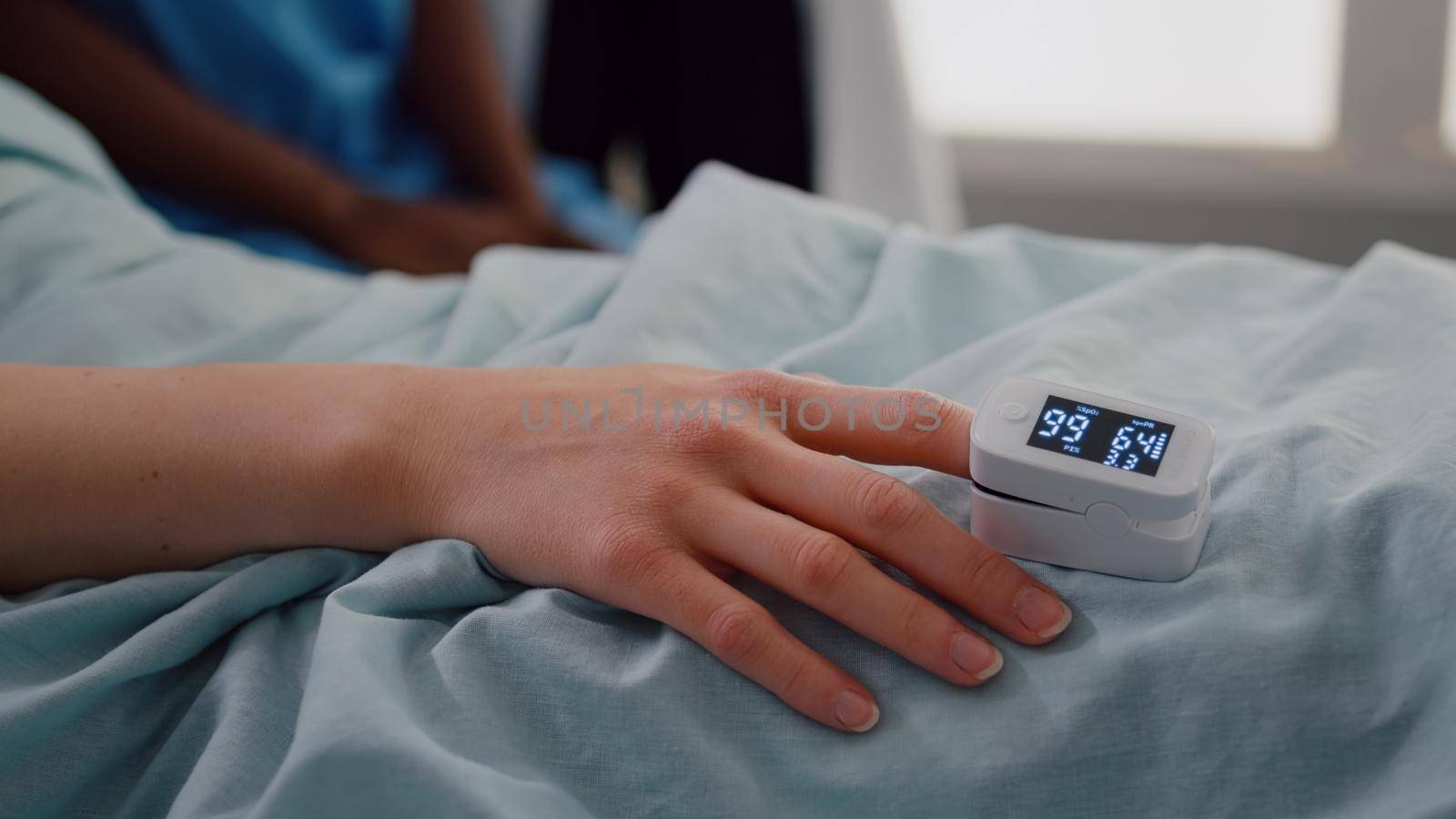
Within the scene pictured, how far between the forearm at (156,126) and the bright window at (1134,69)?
1.30 meters

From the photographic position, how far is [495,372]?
0.79 m

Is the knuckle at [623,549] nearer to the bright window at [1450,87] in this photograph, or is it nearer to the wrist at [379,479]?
the wrist at [379,479]

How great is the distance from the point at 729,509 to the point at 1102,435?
21cm

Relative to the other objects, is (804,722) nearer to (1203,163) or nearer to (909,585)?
(909,585)

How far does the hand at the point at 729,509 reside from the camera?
0.61 meters

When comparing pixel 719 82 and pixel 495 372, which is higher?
pixel 495 372

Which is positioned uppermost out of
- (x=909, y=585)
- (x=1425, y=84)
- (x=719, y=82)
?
(x=909, y=585)

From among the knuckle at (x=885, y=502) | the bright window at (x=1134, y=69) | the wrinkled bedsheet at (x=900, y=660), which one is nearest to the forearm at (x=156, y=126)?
the wrinkled bedsheet at (x=900, y=660)

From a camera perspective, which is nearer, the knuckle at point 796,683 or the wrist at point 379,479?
the knuckle at point 796,683

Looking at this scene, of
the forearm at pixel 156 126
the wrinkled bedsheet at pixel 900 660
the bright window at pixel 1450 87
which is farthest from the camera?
the bright window at pixel 1450 87

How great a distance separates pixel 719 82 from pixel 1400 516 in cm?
152

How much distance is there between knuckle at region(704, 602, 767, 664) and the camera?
2.01 feet

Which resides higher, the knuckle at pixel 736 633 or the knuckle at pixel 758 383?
the knuckle at pixel 758 383

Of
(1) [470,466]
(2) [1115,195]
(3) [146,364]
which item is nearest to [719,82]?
(2) [1115,195]
